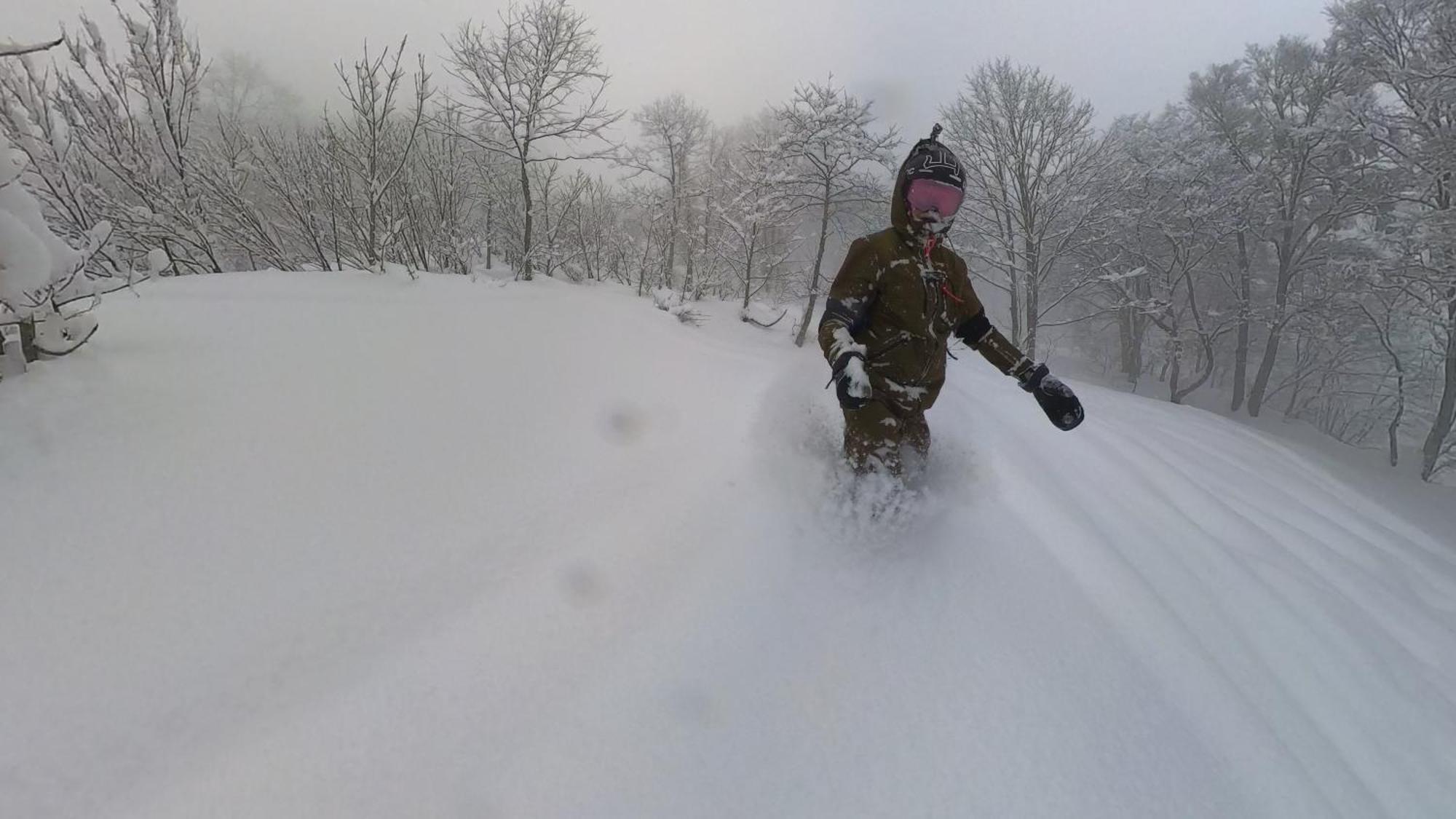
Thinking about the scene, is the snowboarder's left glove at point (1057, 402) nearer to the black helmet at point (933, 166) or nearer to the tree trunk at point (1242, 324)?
the black helmet at point (933, 166)

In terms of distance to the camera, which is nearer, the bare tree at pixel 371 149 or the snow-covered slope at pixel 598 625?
the snow-covered slope at pixel 598 625

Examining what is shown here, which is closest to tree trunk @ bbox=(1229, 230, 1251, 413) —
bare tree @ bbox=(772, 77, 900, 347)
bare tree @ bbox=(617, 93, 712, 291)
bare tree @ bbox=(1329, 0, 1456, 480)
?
bare tree @ bbox=(1329, 0, 1456, 480)

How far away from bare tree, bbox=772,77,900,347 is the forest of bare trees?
0.23 ft

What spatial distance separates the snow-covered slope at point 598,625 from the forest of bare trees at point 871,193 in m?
0.72

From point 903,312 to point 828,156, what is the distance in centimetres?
1284

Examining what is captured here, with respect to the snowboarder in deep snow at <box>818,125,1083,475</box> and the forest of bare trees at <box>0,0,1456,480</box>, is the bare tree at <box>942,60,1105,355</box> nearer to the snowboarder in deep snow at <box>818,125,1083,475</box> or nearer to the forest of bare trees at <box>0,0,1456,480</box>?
the forest of bare trees at <box>0,0,1456,480</box>

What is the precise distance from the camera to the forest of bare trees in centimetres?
509

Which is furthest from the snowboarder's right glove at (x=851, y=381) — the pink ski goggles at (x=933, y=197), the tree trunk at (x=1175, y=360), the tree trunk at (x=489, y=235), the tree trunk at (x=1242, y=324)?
the tree trunk at (x=1242, y=324)

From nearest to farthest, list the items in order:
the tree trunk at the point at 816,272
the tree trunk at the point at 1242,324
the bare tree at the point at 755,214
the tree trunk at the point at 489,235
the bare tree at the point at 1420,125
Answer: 1. the bare tree at the point at 1420,125
2. the tree trunk at the point at 816,272
3. the tree trunk at the point at 489,235
4. the bare tree at the point at 755,214
5. the tree trunk at the point at 1242,324

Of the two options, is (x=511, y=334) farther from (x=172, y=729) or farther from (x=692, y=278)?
(x=692, y=278)

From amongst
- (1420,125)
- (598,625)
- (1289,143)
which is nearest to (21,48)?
(598,625)

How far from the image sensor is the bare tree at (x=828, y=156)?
501 inches

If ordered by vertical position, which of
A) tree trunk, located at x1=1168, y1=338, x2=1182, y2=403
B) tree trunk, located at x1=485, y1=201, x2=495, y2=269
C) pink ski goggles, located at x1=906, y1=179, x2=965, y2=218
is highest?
pink ski goggles, located at x1=906, y1=179, x2=965, y2=218

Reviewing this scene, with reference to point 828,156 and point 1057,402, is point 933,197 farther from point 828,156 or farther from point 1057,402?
point 828,156
